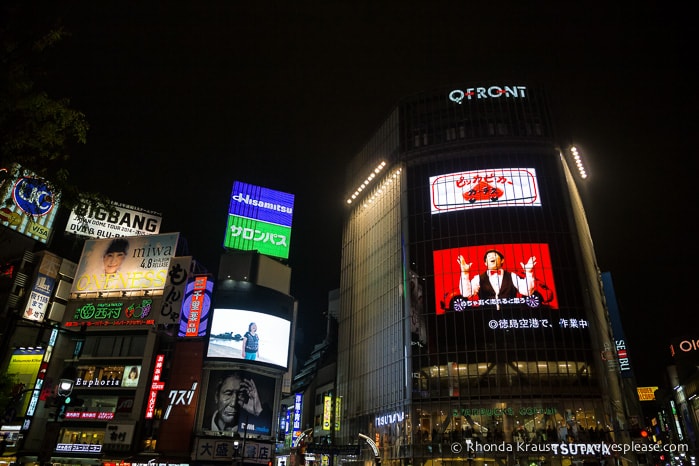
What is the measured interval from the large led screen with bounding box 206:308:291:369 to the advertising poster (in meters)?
1.93

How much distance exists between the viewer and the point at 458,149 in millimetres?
55656

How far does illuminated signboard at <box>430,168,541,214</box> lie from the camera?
2030 inches

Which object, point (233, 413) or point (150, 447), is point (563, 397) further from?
point (150, 447)

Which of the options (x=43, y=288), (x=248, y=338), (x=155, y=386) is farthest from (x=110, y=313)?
(x=248, y=338)

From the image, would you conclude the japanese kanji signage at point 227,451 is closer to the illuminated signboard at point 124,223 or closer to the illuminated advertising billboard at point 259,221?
the illuminated advertising billboard at point 259,221

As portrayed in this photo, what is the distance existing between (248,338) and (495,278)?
26.5 m

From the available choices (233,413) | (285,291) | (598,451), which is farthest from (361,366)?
(598,451)

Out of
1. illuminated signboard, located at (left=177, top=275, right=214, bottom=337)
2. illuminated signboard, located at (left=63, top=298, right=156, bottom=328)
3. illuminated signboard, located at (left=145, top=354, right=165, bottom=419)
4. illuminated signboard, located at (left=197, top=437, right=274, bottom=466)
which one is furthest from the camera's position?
illuminated signboard, located at (left=63, top=298, right=156, bottom=328)

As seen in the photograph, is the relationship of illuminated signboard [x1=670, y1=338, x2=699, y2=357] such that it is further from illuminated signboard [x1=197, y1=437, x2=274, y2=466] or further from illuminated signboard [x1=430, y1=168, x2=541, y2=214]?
illuminated signboard [x1=197, y1=437, x2=274, y2=466]

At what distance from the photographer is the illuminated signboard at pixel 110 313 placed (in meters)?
48.2

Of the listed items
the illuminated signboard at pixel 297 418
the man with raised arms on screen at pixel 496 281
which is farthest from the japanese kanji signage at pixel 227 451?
the man with raised arms on screen at pixel 496 281

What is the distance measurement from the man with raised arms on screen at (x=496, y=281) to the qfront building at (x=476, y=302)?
0.12 meters

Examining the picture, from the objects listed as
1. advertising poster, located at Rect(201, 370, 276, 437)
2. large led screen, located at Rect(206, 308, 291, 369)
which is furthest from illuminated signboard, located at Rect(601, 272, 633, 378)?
advertising poster, located at Rect(201, 370, 276, 437)

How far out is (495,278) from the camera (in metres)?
47.8
